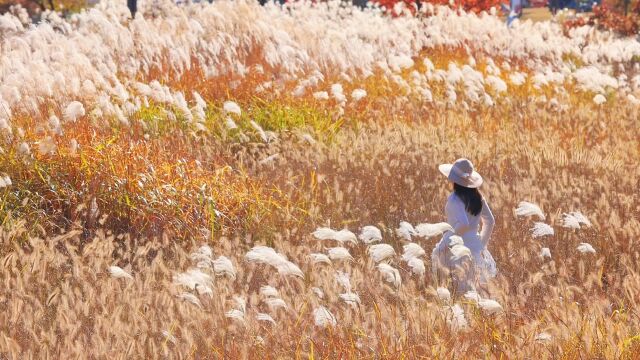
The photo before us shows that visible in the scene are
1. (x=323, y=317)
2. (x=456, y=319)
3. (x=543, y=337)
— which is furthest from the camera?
(x=456, y=319)

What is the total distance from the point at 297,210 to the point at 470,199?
155 cm

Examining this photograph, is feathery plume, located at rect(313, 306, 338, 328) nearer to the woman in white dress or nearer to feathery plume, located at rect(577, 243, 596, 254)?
the woman in white dress

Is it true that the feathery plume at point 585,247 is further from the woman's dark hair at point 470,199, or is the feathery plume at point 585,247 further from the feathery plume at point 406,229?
the feathery plume at point 406,229

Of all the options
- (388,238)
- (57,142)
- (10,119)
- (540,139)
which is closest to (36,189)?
(57,142)

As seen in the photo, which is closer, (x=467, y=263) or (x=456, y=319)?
(x=456, y=319)

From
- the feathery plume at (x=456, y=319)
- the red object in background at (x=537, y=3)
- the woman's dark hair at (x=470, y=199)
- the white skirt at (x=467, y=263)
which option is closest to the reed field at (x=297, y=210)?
the feathery plume at (x=456, y=319)

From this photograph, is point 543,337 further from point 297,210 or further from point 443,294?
point 297,210

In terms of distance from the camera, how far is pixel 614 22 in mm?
19953

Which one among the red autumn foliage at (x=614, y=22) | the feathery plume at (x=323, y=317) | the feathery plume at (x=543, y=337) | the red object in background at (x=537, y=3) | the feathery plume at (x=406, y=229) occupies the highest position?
the feathery plume at (x=323, y=317)

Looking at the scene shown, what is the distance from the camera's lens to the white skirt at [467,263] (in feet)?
14.1

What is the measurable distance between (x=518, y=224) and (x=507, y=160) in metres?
1.47

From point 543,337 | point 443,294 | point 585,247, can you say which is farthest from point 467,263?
point 543,337

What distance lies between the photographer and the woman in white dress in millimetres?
4344

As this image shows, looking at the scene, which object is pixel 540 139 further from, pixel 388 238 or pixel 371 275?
pixel 371 275
